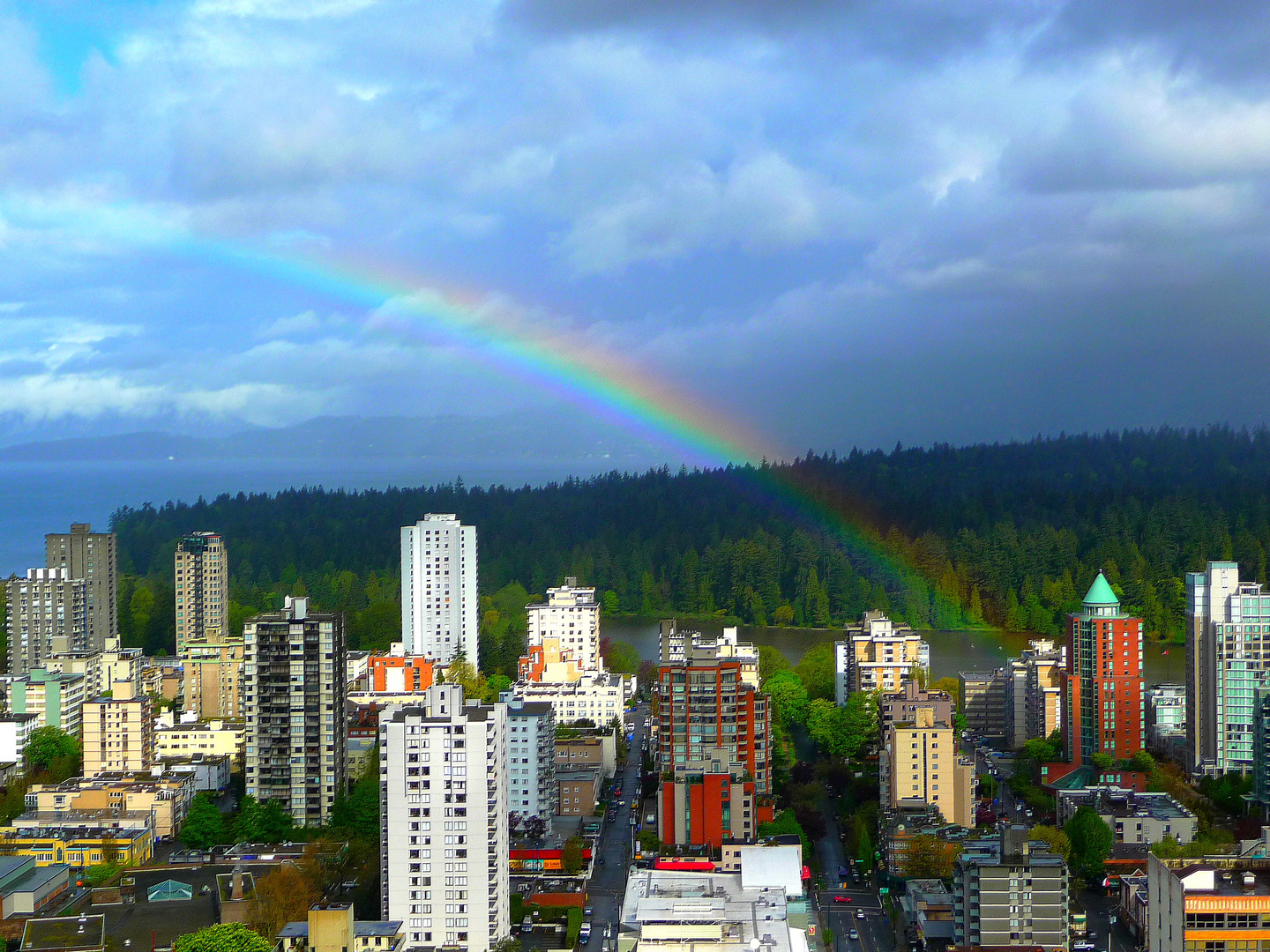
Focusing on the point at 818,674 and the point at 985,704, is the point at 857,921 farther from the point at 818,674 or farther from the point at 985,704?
the point at 818,674

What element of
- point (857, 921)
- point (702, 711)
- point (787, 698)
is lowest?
point (857, 921)

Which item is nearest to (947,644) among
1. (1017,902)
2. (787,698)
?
(787,698)

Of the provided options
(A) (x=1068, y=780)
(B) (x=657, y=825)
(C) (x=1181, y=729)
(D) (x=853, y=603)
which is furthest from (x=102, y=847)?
(D) (x=853, y=603)

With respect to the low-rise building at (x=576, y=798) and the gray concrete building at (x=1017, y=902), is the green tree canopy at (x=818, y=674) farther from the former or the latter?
the gray concrete building at (x=1017, y=902)

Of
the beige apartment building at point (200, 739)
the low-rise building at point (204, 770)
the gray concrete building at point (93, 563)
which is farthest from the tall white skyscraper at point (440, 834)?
the gray concrete building at point (93, 563)

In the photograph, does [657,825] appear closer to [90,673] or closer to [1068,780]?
[1068,780]

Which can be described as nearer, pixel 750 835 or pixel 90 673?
pixel 750 835

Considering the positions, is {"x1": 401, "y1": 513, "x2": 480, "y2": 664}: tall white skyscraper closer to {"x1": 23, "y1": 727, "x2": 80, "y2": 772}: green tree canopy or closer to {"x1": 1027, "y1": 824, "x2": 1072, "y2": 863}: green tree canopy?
{"x1": 23, "y1": 727, "x2": 80, "y2": 772}: green tree canopy
